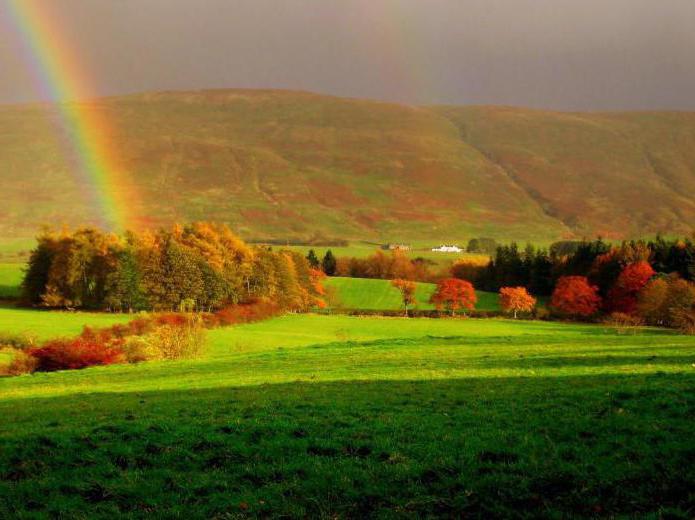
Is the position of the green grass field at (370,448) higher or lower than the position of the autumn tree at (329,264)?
lower

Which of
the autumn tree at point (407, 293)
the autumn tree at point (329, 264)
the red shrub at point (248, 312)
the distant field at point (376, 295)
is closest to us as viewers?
the red shrub at point (248, 312)

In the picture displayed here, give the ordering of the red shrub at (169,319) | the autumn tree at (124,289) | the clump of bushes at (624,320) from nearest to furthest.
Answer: the red shrub at (169,319) → the clump of bushes at (624,320) → the autumn tree at (124,289)

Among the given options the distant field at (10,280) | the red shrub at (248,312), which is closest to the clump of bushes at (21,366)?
the red shrub at (248,312)

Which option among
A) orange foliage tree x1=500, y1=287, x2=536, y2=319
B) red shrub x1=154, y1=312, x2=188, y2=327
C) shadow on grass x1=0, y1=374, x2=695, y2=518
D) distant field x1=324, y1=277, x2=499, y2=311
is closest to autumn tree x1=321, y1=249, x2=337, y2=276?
distant field x1=324, y1=277, x2=499, y2=311

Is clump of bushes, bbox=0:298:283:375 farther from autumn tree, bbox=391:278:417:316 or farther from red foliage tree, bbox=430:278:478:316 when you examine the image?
autumn tree, bbox=391:278:417:316

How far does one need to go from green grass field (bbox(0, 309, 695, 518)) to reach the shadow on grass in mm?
45

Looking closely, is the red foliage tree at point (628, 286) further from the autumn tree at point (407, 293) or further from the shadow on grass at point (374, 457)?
the shadow on grass at point (374, 457)

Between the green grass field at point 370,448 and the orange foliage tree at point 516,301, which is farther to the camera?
the orange foliage tree at point 516,301

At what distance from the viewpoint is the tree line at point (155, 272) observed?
114 m

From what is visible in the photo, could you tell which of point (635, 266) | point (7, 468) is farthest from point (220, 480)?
point (635, 266)

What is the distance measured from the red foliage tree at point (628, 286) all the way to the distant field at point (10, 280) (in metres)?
116

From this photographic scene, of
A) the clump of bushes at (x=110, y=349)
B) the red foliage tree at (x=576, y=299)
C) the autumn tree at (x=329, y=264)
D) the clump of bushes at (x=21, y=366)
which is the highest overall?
the autumn tree at (x=329, y=264)

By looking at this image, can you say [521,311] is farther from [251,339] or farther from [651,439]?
[651,439]

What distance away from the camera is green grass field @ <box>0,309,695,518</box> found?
10.9m
